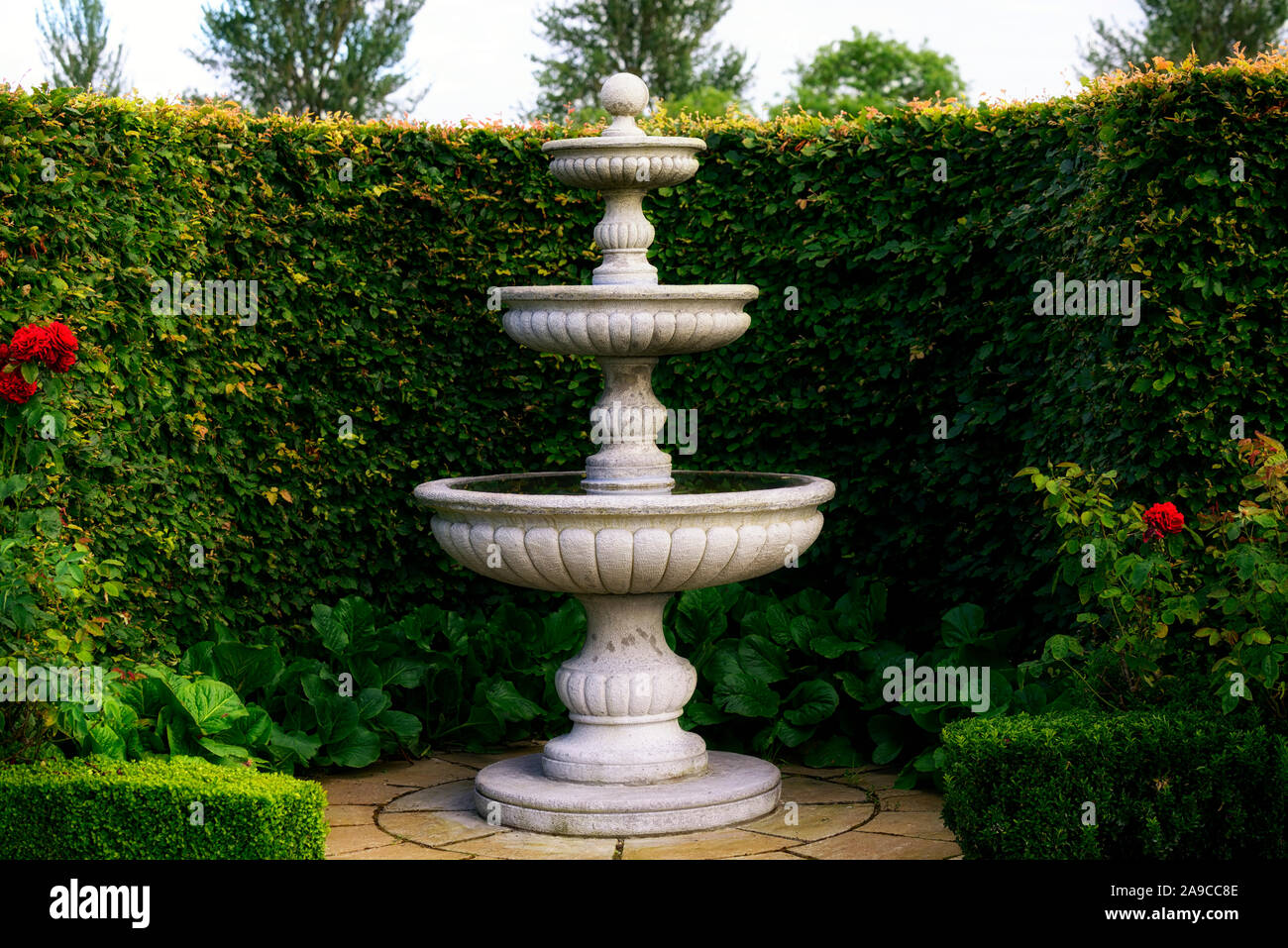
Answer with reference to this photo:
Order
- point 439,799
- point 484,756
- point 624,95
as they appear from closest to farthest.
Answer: point 624,95 → point 439,799 → point 484,756

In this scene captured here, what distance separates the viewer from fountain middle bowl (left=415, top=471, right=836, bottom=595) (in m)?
5.66

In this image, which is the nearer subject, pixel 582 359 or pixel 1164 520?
pixel 1164 520

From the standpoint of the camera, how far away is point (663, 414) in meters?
6.50

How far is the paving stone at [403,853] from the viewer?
5.62 meters

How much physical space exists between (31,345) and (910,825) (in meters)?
3.94

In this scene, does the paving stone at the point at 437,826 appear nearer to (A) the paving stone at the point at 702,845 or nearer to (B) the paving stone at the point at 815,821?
(A) the paving stone at the point at 702,845

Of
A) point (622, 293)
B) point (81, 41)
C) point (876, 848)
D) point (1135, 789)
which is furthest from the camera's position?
point (81, 41)

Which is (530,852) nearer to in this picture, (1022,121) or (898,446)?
(898,446)

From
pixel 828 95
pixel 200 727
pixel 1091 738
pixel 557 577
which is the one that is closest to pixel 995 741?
pixel 1091 738

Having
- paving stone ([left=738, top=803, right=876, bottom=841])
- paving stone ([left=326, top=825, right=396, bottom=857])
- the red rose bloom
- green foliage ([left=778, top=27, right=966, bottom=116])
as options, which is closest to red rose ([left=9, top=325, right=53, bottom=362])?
paving stone ([left=326, top=825, right=396, bottom=857])

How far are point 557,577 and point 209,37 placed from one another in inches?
1202

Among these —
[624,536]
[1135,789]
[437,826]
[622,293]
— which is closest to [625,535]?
[624,536]

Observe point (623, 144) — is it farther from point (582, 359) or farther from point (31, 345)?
point (31, 345)

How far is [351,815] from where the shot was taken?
6230mm
